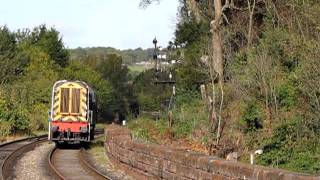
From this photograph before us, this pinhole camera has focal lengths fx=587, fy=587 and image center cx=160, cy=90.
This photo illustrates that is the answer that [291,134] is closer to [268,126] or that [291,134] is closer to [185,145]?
[268,126]

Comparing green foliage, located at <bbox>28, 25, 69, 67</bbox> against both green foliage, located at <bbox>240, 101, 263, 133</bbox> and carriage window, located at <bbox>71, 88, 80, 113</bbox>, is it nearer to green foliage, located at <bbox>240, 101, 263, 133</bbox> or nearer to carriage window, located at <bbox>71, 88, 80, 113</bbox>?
carriage window, located at <bbox>71, 88, 80, 113</bbox>

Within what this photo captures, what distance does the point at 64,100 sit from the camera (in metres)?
29.0

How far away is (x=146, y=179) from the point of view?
1527 centimetres

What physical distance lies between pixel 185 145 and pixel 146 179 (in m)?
7.57

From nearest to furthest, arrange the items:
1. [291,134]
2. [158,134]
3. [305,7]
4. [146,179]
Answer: [146,179] < [291,134] < [305,7] < [158,134]

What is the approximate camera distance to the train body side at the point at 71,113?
28.4m

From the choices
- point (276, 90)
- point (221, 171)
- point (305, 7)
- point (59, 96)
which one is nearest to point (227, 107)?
point (276, 90)

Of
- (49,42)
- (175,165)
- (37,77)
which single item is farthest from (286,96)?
(49,42)

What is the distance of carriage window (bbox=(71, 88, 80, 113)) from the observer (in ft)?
94.5

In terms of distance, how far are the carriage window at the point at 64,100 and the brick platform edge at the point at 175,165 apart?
362 inches

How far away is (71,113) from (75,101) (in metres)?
0.64

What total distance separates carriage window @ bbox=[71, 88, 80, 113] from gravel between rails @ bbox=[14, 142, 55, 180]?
2691 millimetres

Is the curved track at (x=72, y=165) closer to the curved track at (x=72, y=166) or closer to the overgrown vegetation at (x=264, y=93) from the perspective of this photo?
the curved track at (x=72, y=166)

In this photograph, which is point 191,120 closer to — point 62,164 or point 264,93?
point 264,93
